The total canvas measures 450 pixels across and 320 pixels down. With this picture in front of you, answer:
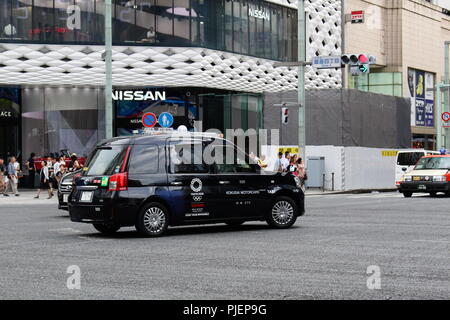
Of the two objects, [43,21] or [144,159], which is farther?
[43,21]

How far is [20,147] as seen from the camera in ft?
128

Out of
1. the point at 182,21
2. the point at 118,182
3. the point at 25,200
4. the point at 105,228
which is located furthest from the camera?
the point at 182,21

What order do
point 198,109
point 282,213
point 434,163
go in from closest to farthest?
1. point 282,213
2. point 434,163
3. point 198,109

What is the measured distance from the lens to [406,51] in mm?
64188

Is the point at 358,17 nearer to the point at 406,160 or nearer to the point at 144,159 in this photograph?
the point at 406,160

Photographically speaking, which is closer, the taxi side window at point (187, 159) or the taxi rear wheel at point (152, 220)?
the taxi rear wheel at point (152, 220)

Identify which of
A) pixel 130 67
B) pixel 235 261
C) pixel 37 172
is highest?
pixel 130 67

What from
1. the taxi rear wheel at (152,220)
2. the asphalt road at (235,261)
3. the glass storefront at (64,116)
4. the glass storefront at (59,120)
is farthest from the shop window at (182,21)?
the taxi rear wheel at (152,220)

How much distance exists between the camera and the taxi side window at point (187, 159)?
15.2 meters

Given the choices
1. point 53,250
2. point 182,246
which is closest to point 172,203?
point 182,246

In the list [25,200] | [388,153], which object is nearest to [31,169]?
[25,200]

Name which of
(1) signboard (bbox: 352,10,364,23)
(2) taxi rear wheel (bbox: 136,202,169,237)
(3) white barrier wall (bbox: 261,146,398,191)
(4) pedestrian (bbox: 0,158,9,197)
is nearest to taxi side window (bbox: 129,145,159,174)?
(2) taxi rear wheel (bbox: 136,202,169,237)

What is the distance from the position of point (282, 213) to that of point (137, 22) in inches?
960

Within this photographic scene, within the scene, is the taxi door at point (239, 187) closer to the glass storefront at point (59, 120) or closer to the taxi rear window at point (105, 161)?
the taxi rear window at point (105, 161)
